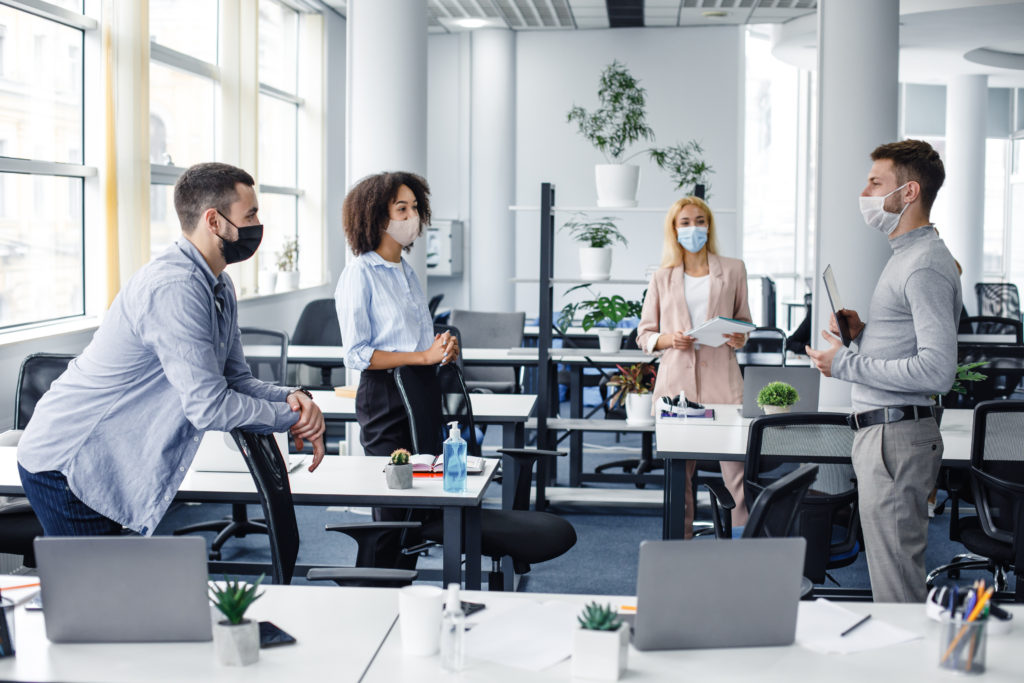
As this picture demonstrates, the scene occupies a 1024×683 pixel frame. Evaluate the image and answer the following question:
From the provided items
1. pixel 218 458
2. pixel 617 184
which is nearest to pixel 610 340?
pixel 617 184

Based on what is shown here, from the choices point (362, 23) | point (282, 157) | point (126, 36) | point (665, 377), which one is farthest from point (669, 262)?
point (282, 157)

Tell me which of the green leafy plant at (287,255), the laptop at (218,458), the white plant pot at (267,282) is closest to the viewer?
the laptop at (218,458)

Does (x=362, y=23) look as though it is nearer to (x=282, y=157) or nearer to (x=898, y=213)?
(x=282, y=157)

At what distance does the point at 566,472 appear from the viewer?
6781mm

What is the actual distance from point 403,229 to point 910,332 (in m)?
1.73

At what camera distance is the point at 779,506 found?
215cm

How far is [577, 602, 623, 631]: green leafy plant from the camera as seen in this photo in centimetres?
178

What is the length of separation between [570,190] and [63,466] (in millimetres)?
8952

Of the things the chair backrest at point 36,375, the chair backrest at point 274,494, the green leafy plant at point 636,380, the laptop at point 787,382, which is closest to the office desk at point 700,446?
the laptop at point 787,382

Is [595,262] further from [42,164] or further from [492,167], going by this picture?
[492,167]

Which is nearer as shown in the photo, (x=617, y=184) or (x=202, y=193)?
(x=202, y=193)

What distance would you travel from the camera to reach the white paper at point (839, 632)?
1926mm

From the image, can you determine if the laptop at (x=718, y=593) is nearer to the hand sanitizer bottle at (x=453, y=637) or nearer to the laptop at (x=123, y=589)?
the hand sanitizer bottle at (x=453, y=637)

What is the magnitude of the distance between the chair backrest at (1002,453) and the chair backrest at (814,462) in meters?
0.43
